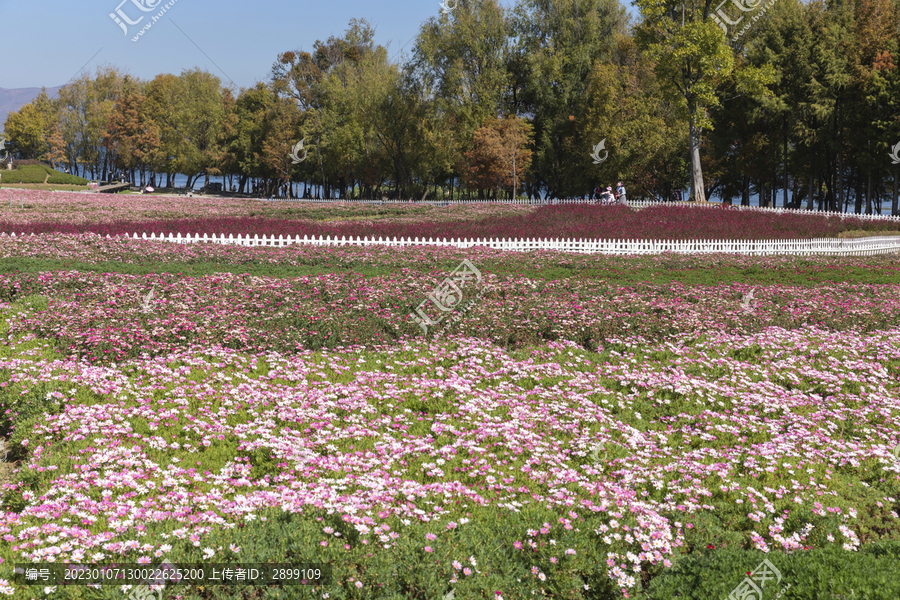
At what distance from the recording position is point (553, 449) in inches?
255

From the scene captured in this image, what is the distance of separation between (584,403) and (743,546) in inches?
115

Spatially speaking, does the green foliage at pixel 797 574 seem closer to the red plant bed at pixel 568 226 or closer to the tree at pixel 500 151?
the red plant bed at pixel 568 226

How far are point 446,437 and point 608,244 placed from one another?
18588mm

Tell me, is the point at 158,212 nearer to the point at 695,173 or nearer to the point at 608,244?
the point at 608,244

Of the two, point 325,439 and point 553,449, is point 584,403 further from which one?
point 325,439

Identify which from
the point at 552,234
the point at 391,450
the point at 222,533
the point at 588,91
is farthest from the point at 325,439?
the point at 588,91

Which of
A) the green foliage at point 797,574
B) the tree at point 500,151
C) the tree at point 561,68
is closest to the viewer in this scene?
the green foliage at point 797,574

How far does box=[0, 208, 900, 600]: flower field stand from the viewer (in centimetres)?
436

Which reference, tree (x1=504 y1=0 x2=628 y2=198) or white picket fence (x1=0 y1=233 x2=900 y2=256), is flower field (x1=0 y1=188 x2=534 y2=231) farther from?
tree (x1=504 y1=0 x2=628 y2=198)
